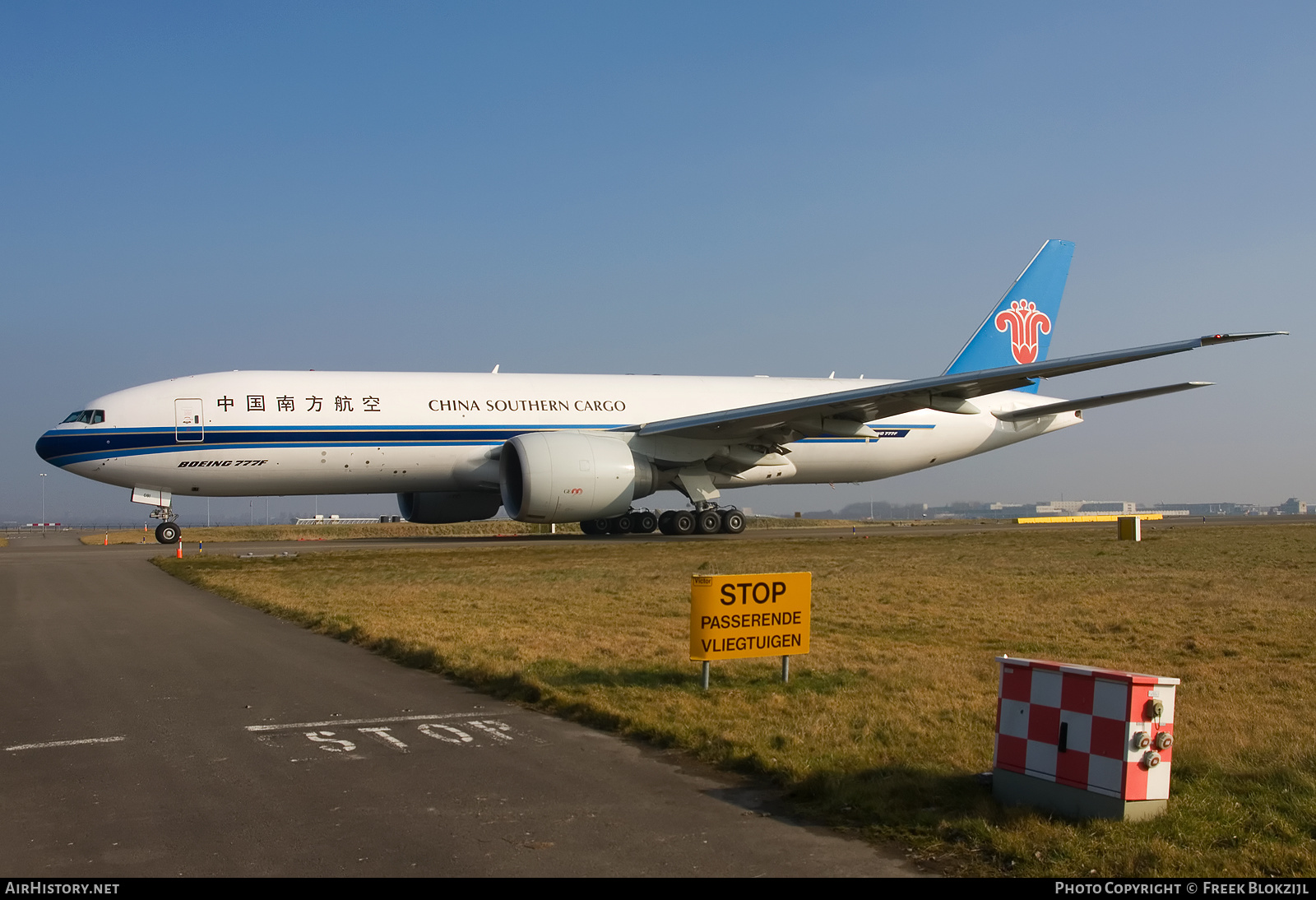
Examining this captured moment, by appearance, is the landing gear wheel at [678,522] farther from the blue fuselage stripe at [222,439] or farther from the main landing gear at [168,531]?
the main landing gear at [168,531]

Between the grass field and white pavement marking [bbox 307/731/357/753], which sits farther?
white pavement marking [bbox 307/731/357/753]

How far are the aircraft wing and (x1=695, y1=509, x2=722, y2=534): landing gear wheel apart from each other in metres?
2.34

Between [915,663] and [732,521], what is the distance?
19.1 metres

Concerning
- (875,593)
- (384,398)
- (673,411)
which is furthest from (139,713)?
(673,411)

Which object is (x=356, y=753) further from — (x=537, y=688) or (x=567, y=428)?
(x=567, y=428)

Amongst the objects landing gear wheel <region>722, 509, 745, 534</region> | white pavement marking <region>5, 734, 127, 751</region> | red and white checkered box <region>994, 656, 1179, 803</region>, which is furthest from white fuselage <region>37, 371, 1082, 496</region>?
red and white checkered box <region>994, 656, 1179, 803</region>

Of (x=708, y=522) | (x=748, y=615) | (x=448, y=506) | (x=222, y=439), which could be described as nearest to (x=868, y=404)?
(x=708, y=522)

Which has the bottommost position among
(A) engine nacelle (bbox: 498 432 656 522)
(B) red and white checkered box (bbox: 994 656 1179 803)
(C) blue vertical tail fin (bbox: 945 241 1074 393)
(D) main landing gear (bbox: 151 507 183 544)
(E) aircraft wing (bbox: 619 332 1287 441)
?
(D) main landing gear (bbox: 151 507 183 544)

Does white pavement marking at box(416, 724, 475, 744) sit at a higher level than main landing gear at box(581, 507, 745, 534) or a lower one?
lower

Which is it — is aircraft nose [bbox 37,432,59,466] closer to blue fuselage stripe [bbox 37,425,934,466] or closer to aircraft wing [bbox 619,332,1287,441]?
blue fuselage stripe [bbox 37,425,934,466]

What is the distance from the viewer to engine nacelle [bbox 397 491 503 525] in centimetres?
2791

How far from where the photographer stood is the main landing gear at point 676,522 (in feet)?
88.5

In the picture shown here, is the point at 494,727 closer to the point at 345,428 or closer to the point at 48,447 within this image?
the point at 345,428

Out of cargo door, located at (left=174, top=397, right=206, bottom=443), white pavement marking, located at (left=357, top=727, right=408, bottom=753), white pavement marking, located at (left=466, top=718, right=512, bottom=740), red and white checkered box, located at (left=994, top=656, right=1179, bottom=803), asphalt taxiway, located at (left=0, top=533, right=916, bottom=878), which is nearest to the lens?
asphalt taxiway, located at (left=0, top=533, right=916, bottom=878)
